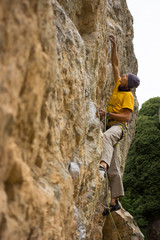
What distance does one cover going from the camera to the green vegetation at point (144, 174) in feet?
Result: 42.6

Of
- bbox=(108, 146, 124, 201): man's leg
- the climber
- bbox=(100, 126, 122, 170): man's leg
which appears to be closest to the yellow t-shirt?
the climber

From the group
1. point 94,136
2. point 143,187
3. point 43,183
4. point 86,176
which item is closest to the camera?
point 43,183

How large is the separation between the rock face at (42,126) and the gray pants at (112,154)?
496 mm

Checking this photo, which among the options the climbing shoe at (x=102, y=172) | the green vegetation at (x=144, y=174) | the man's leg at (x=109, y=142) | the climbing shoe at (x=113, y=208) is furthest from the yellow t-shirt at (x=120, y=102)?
the green vegetation at (x=144, y=174)

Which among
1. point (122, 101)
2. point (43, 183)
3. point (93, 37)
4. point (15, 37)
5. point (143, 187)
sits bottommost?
point (143, 187)

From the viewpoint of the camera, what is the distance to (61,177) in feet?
8.86

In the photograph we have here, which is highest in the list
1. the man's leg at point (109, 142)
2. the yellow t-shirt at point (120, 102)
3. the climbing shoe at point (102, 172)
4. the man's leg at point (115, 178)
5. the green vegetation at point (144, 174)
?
the yellow t-shirt at point (120, 102)

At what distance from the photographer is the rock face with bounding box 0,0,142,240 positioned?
5.73 ft

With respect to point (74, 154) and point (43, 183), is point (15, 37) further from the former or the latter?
point (74, 154)

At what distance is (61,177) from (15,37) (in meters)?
1.45

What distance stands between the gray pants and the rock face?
496 mm

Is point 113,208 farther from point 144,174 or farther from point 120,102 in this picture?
point 144,174

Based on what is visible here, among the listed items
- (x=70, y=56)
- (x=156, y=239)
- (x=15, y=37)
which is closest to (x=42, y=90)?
(x=15, y=37)

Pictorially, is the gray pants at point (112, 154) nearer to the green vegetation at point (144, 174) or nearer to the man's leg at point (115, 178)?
the man's leg at point (115, 178)
